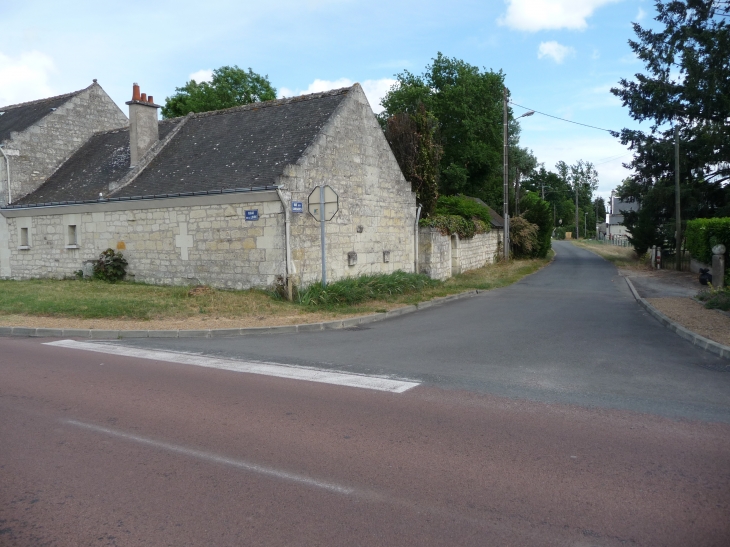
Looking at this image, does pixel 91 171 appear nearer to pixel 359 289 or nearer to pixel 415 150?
pixel 359 289

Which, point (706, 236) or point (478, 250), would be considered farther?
point (478, 250)

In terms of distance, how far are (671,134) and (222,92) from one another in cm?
2843

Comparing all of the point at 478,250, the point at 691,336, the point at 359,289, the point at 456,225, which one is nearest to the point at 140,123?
the point at 359,289

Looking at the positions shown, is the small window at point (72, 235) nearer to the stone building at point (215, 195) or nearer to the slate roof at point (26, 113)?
the stone building at point (215, 195)

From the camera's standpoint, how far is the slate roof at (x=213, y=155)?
16109 mm

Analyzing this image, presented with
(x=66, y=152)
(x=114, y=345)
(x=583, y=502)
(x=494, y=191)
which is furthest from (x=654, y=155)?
(x=583, y=502)

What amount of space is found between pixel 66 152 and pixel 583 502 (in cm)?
2376

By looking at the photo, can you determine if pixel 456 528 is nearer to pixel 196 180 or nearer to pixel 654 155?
pixel 196 180

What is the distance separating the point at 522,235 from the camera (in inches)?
1430

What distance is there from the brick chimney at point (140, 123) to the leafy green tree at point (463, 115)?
1000 inches

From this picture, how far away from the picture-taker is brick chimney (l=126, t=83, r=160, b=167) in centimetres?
1909

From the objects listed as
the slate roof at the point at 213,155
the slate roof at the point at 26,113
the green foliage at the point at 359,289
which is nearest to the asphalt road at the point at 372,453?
the green foliage at the point at 359,289

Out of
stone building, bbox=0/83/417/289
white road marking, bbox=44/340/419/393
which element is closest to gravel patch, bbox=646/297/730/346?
white road marking, bbox=44/340/419/393

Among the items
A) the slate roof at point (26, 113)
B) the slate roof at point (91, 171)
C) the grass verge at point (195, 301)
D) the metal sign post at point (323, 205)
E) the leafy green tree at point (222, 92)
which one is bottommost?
the grass verge at point (195, 301)
